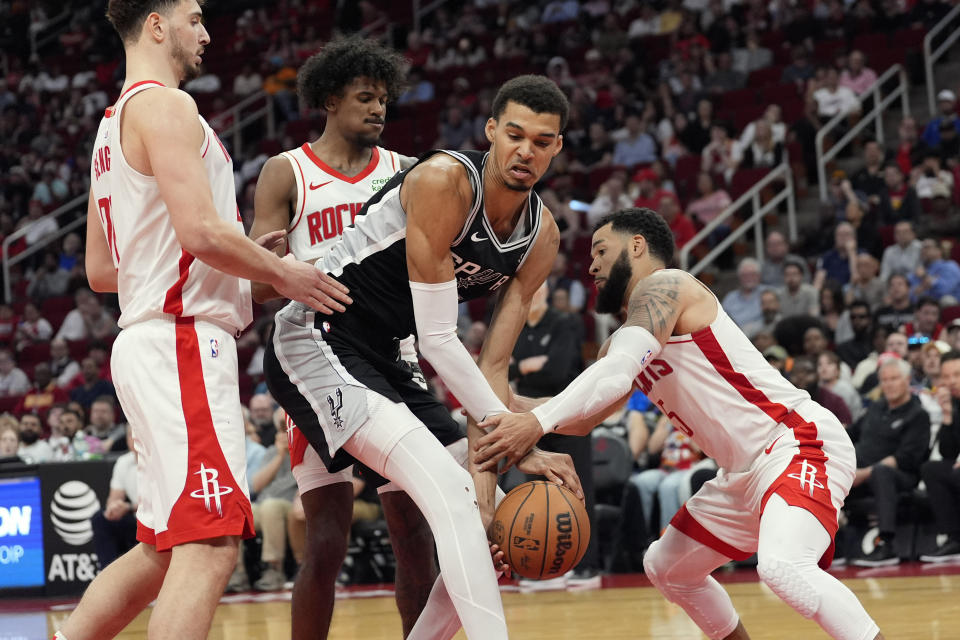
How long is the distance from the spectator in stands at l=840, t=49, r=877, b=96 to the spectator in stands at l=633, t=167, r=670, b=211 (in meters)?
2.60

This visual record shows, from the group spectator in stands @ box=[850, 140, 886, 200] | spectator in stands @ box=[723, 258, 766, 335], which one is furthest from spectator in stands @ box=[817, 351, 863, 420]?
spectator in stands @ box=[850, 140, 886, 200]

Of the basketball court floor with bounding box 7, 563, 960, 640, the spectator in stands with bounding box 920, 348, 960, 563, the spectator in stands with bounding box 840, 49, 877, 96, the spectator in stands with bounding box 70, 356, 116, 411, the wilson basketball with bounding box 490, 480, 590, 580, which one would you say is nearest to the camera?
the wilson basketball with bounding box 490, 480, 590, 580

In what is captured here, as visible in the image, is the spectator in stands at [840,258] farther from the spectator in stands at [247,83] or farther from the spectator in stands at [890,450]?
the spectator in stands at [247,83]

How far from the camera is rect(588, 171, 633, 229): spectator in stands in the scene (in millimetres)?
13695

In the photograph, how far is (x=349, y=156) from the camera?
4836 millimetres

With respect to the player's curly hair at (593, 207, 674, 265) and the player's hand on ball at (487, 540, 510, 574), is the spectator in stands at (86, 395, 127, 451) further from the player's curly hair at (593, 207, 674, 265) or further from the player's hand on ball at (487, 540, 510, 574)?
the player's hand on ball at (487, 540, 510, 574)

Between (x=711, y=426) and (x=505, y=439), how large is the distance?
0.96 metres

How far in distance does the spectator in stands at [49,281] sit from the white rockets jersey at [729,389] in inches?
578

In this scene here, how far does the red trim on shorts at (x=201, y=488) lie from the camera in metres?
3.37

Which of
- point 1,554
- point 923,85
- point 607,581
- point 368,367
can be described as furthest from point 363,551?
point 923,85

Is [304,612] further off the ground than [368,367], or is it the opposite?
[368,367]

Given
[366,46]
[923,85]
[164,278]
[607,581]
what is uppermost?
[923,85]

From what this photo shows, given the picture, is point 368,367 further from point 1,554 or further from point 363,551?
point 1,554

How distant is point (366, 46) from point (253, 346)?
10.1m
